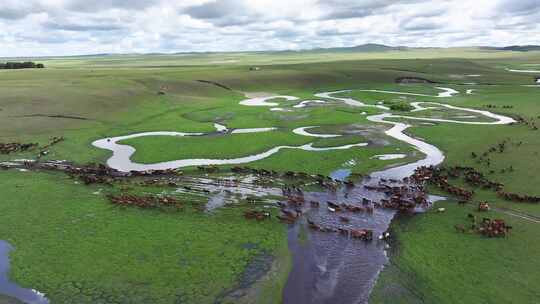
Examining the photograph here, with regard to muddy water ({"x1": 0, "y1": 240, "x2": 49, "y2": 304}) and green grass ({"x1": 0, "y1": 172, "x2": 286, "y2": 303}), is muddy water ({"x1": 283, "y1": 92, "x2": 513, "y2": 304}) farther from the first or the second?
muddy water ({"x1": 0, "y1": 240, "x2": 49, "y2": 304})

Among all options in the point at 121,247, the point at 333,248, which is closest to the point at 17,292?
the point at 121,247

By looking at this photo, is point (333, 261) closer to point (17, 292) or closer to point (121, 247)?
point (121, 247)

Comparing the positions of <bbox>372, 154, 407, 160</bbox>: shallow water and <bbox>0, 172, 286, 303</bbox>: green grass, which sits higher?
Answer: <bbox>372, 154, 407, 160</bbox>: shallow water

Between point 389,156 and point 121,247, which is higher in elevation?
point 389,156

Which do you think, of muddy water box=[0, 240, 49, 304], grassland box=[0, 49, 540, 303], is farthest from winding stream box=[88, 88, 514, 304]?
muddy water box=[0, 240, 49, 304]

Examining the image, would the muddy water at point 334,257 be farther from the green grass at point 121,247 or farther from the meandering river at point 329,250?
the green grass at point 121,247

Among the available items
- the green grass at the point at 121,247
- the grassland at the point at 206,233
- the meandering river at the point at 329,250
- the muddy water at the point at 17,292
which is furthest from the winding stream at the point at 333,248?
the muddy water at the point at 17,292

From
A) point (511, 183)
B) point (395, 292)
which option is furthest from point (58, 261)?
point (511, 183)

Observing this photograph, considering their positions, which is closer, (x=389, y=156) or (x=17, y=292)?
(x=17, y=292)

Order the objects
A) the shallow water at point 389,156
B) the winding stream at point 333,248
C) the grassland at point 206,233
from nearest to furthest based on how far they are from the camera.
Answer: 1. the grassland at point 206,233
2. the winding stream at point 333,248
3. the shallow water at point 389,156

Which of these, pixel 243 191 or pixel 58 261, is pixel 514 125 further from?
pixel 58 261

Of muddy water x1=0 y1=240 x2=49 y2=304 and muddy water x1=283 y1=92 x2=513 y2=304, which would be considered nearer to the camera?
muddy water x1=0 y1=240 x2=49 y2=304
